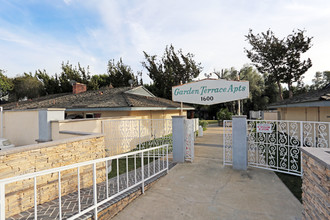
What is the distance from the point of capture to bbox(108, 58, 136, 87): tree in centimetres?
2969

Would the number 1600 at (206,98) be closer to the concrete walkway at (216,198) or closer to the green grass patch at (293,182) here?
the concrete walkway at (216,198)

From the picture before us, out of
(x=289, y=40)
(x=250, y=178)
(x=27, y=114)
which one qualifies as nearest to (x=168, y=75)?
(x=289, y=40)

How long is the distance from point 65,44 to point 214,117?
97.7 ft

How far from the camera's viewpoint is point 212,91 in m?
6.71

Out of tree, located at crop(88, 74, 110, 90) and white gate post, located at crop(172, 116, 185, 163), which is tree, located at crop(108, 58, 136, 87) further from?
white gate post, located at crop(172, 116, 185, 163)

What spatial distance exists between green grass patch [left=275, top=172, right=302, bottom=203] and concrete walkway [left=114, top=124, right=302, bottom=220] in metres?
0.14

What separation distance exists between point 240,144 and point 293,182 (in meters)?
1.74

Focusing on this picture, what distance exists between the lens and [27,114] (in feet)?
25.7

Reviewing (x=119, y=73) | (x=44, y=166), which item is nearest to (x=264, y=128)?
(x=44, y=166)

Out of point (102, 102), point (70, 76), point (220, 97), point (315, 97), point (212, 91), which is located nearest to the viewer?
point (220, 97)

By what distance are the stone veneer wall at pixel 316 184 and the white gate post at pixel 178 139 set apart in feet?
13.5

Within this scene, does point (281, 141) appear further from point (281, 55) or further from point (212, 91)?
point (281, 55)

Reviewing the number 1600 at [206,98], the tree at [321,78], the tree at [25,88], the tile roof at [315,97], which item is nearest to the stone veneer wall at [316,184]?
the number 1600 at [206,98]

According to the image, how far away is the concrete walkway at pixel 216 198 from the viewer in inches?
131
